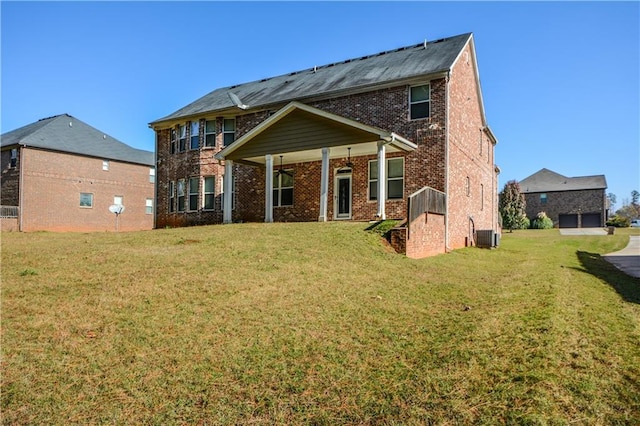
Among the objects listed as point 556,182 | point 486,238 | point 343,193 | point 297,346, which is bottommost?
point 297,346

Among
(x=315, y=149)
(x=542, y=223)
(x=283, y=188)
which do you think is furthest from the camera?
(x=542, y=223)

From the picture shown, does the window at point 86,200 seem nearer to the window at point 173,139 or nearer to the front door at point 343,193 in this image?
the window at point 173,139

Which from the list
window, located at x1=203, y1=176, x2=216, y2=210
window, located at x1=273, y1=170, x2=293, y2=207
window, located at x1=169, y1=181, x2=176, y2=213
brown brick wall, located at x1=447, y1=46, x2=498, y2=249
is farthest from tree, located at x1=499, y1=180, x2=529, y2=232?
window, located at x1=169, y1=181, x2=176, y2=213

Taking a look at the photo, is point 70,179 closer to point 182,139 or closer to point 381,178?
point 182,139

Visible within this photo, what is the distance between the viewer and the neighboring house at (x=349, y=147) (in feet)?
50.7

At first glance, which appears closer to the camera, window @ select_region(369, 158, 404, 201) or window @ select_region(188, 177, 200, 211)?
window @ select_region(369, 158, 404, 201)

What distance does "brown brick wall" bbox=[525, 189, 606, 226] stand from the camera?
48.8 meters

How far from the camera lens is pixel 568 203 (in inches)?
1993

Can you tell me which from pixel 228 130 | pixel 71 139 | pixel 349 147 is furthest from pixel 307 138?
pixel 71 139

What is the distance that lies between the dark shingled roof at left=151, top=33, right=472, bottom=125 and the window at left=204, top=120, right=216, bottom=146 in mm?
698

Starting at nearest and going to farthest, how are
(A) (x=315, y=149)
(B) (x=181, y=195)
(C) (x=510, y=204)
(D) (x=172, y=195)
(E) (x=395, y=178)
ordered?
(A) (x=315, y=149), (E) (x=395, y=178), (B) (x=181, y=195), (D) (x=172, y=195), (C) (x=510, y=204)

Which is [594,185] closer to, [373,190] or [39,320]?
[373,190]

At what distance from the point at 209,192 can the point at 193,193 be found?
3.54 feet

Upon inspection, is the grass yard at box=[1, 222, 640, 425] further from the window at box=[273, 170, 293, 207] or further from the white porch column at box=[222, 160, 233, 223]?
the window at box=[273, 170, 293, 207]
